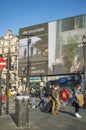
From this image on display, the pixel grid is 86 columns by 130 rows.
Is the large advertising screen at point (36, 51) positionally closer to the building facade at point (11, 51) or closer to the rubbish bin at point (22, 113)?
the building facade at point (11, 51)

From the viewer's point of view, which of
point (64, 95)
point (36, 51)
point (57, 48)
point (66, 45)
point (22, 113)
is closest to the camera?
point (22, 113)

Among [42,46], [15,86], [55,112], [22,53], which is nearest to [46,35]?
[42,46]

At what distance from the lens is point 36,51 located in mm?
60656

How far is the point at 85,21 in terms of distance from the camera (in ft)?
176

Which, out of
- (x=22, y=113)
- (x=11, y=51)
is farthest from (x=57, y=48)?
(x=22, y=113)

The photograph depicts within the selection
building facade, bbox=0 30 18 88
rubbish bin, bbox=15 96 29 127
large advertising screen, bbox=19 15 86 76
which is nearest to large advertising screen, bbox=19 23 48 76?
large advertising screen, bbox=19 15 86 76

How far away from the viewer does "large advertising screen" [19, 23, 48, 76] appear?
59688mm

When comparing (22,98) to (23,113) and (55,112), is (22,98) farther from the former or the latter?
(55,112)

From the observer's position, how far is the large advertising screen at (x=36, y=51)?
196 ft

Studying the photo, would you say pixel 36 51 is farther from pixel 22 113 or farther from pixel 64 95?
pixel 22 113

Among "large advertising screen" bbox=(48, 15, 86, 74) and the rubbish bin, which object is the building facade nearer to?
"large advertising screen" bbox=(48, 15, 86, 74)

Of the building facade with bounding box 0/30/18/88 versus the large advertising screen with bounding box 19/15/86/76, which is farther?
the building facade with bounding box 0/30/18/88

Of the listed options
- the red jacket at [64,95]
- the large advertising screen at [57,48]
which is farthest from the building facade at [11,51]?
the red jacket at [64,95]

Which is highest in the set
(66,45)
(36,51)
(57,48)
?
(66,45)
